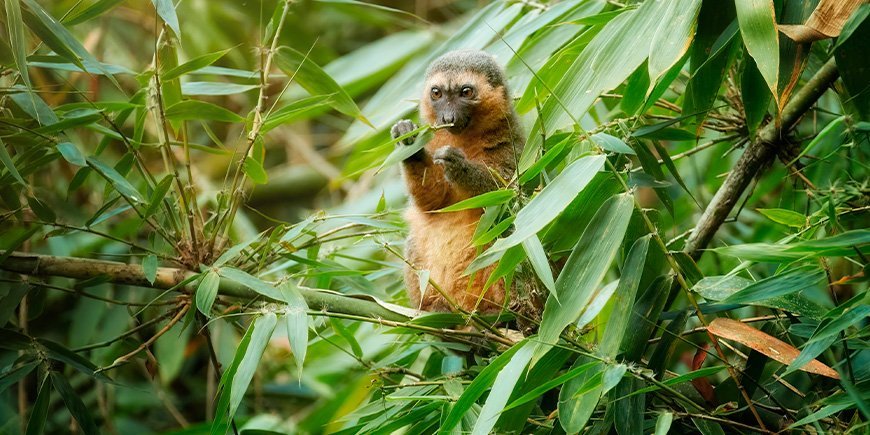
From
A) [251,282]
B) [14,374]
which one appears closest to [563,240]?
[251,282]

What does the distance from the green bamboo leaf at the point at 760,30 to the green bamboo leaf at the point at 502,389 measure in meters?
1.10

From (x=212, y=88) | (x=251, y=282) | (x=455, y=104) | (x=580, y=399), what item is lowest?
(x=580, y=399)

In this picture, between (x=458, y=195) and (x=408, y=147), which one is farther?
(x=458, y=195)

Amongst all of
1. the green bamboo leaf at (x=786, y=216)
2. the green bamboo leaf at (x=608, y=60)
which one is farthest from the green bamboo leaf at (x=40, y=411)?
the green bamboo leaf at (x=786, y=216)

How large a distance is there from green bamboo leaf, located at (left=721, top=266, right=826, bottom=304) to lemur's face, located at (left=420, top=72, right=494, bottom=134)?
5.96 ft

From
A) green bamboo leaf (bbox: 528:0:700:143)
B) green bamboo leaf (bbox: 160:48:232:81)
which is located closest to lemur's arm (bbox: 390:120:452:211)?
green bamboo leaf (bbox: 528:0:700:143)

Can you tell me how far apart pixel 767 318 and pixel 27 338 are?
2655 millimetres

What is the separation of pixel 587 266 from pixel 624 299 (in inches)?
6.1

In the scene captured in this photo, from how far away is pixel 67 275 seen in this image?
298 cm

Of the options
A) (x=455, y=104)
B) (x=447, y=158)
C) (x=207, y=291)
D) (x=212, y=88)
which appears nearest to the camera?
(x=207, y=291)

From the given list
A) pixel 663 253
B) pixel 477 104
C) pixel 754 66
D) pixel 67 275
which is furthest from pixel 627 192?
pixel 67 275

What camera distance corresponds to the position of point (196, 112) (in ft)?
10.2

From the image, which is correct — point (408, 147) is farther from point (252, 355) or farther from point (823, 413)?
point (823, 413)

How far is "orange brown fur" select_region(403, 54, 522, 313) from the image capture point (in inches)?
139
